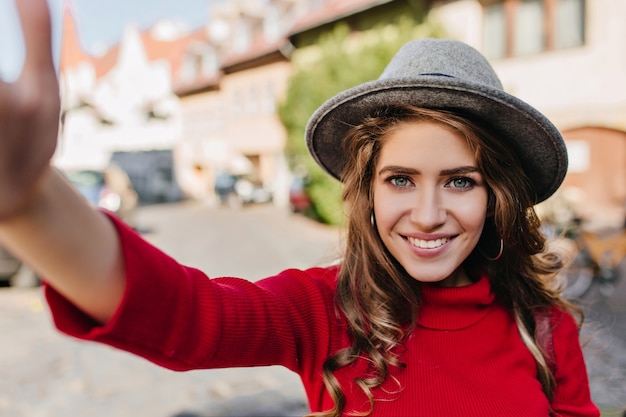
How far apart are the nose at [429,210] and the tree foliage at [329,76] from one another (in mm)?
10195

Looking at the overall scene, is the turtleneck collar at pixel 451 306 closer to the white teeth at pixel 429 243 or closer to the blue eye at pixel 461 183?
the white teeth at pixel 429 243

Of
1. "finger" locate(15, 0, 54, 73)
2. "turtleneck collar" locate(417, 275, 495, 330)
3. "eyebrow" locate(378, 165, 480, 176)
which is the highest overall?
"finger" locate(15, 0, 54, 73)

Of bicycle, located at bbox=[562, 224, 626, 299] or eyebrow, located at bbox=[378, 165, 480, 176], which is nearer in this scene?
eyebrow, located at bbox=[378, 165, 480, 176]

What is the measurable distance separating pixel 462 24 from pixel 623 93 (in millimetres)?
3995

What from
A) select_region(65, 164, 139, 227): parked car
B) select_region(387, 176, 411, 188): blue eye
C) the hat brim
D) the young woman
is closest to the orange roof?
select_region(65, 164, 139, 227): parked car

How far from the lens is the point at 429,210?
130cm

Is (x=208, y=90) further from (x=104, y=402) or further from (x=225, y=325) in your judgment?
(x=225, y=325)

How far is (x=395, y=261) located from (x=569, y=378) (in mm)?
571

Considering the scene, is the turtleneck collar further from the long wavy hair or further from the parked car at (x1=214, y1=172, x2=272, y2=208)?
the parked car at (x1=214, y1=172, x2=272, y2=208)

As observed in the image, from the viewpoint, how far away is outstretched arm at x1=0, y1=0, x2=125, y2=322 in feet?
1.69

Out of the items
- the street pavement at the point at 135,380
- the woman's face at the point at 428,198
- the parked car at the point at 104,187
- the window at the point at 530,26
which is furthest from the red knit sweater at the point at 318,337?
the window at the point at 530,26

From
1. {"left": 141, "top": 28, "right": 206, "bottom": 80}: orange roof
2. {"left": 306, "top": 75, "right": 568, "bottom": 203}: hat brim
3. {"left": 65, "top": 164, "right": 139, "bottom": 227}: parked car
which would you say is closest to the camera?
{"left": 306, "top": 75, "right": 568, "bottom": 203}: hat brim

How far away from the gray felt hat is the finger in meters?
0.89

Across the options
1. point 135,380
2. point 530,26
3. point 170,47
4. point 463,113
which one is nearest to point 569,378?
point 463,113
